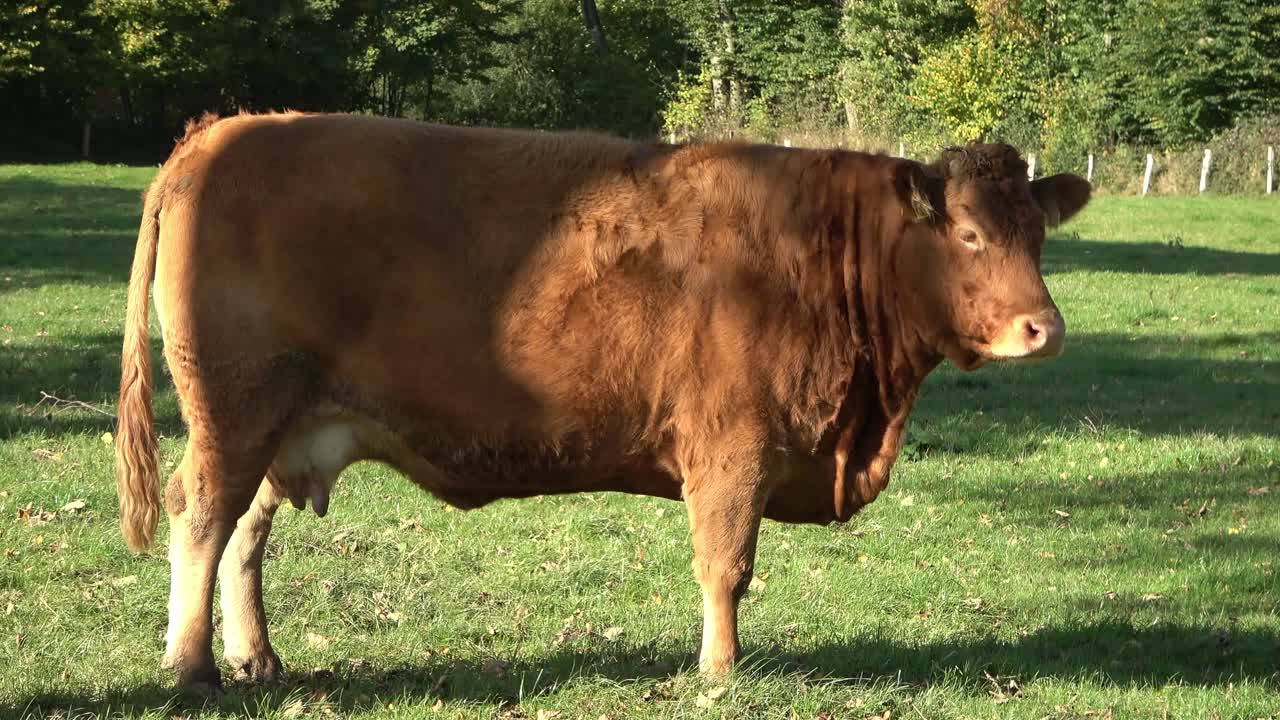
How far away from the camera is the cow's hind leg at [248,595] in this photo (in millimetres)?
5824

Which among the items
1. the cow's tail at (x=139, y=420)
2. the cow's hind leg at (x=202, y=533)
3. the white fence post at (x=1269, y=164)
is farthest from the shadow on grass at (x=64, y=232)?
the white fence post at (x=1269, y=164)

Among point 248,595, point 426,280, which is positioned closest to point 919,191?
point 426,280

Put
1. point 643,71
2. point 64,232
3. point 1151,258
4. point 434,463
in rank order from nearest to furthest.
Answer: point 434,463 < point 1151,258 < point 64,232 < point 643,71

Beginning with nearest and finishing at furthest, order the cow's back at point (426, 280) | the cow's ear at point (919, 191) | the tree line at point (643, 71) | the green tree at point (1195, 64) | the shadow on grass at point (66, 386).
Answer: the cow's back at point (426, 280) < the cow's ear at point (919, 191) < the shadow on grass at point (66, 386) < the green tree at point (1195, 64) < the tree line at point (643, 71)

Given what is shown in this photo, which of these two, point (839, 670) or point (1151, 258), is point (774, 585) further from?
point (1151, 258)

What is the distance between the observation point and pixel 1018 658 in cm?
644

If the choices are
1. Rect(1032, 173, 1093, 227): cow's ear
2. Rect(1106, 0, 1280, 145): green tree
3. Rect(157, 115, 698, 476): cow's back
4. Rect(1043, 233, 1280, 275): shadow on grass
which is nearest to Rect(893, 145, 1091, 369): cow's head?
Rect(1032, 173, 1093, 227): cow's ear

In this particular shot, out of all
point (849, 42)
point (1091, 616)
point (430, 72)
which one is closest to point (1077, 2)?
point (849, 42)

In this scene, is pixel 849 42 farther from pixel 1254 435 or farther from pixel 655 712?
pixel 655 712

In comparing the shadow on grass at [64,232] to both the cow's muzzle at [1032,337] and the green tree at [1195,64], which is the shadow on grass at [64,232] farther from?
the green tree at [1195,64]

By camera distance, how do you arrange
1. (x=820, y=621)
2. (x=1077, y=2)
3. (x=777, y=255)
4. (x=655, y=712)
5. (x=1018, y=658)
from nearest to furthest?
(x=655, y=712), (x=777, y=255), (x=1018, y=658), (x=820, y=621), (x=1077, y=2)

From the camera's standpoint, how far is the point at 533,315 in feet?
17.9

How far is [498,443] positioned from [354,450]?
56 cm

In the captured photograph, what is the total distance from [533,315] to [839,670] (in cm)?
201
